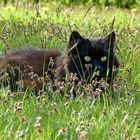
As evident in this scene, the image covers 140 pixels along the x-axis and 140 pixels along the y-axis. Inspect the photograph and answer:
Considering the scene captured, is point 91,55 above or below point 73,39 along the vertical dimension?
below

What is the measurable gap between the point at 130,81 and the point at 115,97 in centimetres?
80

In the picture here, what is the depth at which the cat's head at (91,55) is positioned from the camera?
5.42 metres

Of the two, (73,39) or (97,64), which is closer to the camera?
(97,64)

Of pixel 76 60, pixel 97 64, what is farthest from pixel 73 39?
pixel 97 64

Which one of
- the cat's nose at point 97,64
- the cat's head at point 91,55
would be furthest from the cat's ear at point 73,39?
the cat's nose at point 97,64

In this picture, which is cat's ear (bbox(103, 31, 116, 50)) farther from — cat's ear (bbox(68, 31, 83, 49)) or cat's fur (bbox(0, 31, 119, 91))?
cat's ear (bbox(68, 31, 83, 49))

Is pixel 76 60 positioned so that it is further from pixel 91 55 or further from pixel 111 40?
pixel 111 40

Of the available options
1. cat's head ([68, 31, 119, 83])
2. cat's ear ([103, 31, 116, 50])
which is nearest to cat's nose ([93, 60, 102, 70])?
cat's head ([68, 31, 119, 83])

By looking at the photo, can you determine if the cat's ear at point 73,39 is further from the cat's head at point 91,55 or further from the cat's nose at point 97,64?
the cat's nose at point 97,64

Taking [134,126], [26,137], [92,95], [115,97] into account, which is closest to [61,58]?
[115,97]

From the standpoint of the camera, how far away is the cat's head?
542 cm

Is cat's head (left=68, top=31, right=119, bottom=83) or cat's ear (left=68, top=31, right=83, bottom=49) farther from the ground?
cat's ear (left=68, top=31, right=83, bottom=49)

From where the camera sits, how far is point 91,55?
18.5 feet

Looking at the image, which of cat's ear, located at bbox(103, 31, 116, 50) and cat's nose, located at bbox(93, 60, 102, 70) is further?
cat's ear, located at bbox(103, 31, 116, 50)
